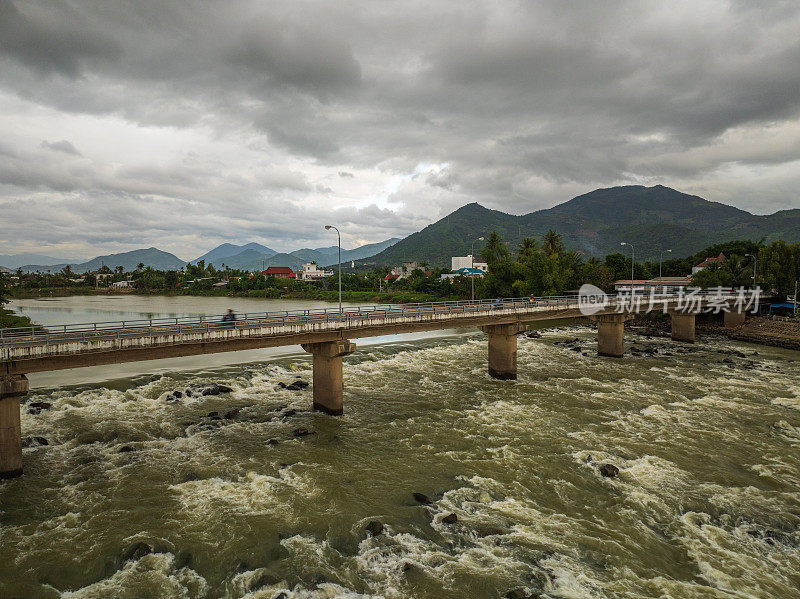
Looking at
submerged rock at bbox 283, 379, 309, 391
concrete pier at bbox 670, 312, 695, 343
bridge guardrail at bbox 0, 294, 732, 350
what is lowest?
submerged rock at bbox 283, 379, 309, 391

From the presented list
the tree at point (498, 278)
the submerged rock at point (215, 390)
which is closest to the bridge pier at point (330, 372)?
the submerged rock at point (215, 390)

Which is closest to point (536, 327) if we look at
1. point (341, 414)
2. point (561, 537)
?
point (341, 414)

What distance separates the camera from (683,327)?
6059 cm

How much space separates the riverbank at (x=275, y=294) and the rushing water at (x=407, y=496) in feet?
283

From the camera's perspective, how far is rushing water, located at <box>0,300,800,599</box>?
1355 cm

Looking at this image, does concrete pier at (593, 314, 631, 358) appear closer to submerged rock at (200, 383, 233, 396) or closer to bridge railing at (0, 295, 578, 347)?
bridge railing at (0, 295, 578, 347)

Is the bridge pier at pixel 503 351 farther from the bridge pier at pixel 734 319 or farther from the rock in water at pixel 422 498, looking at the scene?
the bridge pier at pixel 734 319

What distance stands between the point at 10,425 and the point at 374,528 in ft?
61.3

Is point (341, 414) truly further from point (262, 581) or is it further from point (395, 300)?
point (395, 300)

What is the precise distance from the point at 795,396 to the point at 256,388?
47185 mm

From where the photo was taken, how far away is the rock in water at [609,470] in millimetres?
20141

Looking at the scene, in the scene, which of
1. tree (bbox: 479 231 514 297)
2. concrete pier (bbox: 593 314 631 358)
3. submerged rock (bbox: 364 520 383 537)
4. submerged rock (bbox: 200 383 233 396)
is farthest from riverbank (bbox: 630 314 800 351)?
submerged rock (bbox: 200 383 233 396)

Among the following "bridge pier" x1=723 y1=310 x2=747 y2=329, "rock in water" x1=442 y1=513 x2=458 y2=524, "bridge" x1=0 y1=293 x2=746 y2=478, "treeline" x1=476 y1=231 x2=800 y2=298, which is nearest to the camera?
"rock in water" x1=442 y1=513 x2=458 y2=524

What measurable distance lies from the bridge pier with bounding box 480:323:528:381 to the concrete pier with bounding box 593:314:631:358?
1645 cm
